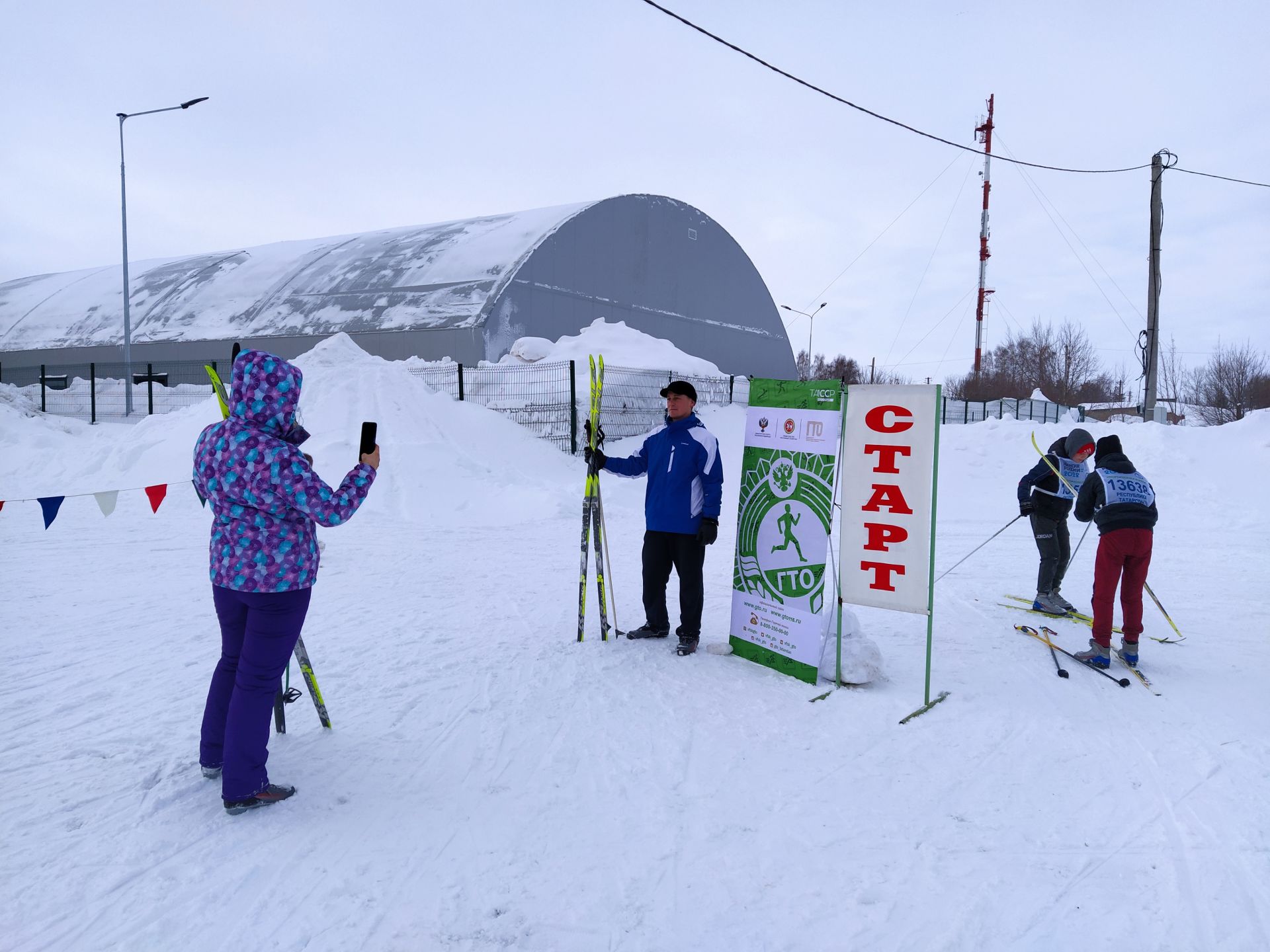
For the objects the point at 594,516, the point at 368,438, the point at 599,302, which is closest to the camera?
the point at 368,438

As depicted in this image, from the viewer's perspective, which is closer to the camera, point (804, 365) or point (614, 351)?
point (614, 351)

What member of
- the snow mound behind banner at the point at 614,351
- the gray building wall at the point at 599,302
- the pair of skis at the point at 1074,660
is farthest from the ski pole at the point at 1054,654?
the gray building wall at the point at 599,302

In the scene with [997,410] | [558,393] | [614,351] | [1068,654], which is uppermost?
[614,351]

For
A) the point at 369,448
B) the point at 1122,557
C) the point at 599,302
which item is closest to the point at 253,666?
the point at 369,448

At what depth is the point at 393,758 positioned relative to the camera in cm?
395

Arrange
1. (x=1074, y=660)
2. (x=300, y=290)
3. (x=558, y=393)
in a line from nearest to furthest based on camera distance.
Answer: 1. (x=1074, y=660)
2. (x=558, y=393)
3. (x=300, y=290)

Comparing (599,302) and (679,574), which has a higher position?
(599,302)

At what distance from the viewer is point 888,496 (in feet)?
15.7

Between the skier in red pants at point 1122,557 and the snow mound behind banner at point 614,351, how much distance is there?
1359 centimetres

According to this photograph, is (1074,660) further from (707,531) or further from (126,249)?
(126,249)

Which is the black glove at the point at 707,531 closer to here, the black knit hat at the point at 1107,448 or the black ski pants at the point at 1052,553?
the black knit hat at the point at 1107,448

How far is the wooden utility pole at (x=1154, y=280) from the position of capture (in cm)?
1817

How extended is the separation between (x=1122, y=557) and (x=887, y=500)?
205cm

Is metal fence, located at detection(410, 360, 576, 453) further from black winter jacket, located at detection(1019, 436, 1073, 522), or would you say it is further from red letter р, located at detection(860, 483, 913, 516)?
red letter р, located at detection(860, 483, 913, 516)
